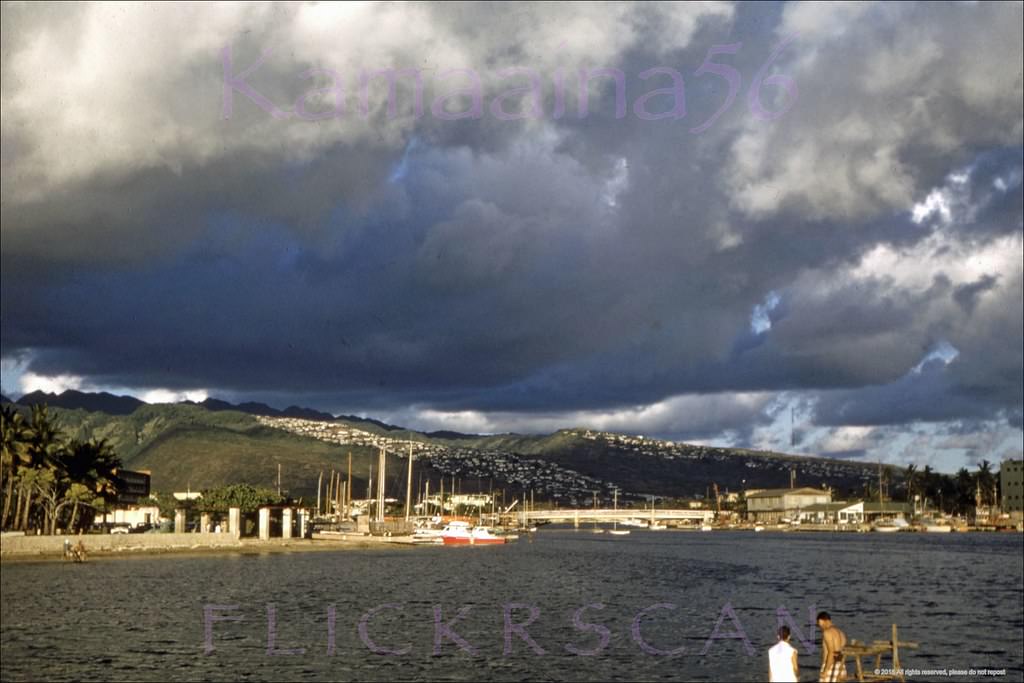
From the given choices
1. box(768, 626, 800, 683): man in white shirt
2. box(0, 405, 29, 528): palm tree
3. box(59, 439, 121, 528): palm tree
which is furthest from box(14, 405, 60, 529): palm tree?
box(768, 626, 800, 683): man in white shirt

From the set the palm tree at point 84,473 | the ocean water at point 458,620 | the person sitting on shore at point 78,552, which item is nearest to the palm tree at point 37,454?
the palm tree at point 84,473

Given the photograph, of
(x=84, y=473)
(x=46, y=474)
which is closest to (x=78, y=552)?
(x=46, y=474)

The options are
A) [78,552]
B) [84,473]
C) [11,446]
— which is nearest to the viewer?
[78,552]

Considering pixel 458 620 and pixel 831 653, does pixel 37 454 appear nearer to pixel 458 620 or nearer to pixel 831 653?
pixel 458 620

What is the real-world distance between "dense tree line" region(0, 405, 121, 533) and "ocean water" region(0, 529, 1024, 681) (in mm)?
16072

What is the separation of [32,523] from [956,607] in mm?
142126

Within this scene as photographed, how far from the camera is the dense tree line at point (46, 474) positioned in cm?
15200

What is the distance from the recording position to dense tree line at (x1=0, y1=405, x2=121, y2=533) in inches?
5984

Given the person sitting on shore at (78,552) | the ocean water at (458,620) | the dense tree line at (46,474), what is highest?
the dense tree line at (46,474)

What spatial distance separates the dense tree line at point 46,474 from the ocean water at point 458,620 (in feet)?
52.7

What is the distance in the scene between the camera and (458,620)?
95.1 metres

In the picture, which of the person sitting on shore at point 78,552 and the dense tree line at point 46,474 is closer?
the person sitting on shore at point 78,552

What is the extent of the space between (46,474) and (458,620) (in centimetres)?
8406

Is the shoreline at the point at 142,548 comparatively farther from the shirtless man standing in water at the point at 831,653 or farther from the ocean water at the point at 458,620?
the shirtless man standing in water at the point at 831,653
